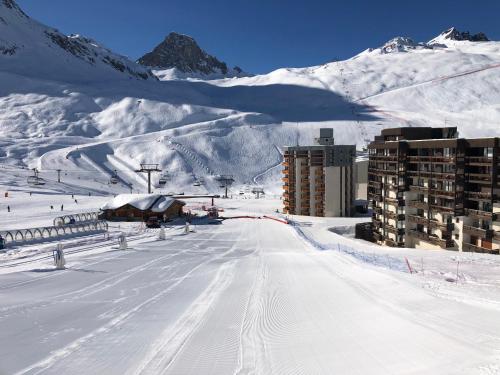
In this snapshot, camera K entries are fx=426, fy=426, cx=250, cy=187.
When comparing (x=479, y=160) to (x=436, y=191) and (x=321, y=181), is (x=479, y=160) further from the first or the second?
(x=321, y=181)

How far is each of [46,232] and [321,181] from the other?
160ft

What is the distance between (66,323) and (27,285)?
6.10m

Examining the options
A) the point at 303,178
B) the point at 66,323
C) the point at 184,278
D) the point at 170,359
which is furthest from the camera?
the point at 303,178

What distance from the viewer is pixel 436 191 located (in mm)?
45844

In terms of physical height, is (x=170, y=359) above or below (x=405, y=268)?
above

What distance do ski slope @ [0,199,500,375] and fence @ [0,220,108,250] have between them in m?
13.8

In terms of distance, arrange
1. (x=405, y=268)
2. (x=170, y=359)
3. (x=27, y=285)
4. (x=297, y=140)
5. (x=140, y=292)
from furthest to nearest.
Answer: (x=297, y=140)
(x=405, y=268)
(x=27, y=285)
(x=140, y=292)
(x=170, y=359)

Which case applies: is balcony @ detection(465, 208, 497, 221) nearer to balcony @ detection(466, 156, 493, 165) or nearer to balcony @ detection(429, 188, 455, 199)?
balcony @ detection(429, 188, 455, 199)

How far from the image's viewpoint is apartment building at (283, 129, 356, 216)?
237 feet

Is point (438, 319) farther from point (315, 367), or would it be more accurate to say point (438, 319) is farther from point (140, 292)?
point (140, 292)

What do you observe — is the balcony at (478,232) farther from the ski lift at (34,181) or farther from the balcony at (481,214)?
the ski lift at (34,181)

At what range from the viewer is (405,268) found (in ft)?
74.4

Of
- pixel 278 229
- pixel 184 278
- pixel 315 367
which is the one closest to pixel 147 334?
pixel 315 367

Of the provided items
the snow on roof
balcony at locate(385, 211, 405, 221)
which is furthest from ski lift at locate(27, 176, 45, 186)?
balcony at locate(385, 211, 405, 221)
